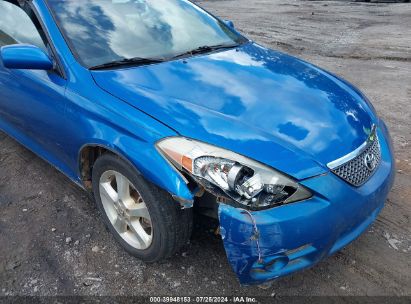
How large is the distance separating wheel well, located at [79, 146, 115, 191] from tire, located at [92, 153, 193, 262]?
108 millimetres

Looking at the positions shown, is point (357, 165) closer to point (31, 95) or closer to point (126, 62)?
point (126, 62)

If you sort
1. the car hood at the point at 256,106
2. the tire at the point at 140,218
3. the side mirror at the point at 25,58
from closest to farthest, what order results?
the car hood at the point at 256,106 → the tire at the point at 140,218 → the side mirror at the point at 25,58

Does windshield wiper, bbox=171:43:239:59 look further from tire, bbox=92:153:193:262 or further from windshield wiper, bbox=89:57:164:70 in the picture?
tire, bbox=92:153:193:262

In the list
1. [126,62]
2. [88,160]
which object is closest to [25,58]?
[126,62]

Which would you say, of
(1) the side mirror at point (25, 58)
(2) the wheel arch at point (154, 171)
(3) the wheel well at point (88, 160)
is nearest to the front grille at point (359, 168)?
(2) the wheel arch at point (154, 171)

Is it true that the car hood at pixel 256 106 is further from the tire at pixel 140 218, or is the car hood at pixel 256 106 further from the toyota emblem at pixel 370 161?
the tire at pixel 140 218

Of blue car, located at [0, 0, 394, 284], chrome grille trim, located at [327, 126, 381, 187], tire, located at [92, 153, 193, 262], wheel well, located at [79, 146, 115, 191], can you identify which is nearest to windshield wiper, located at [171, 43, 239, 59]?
blue car, located at [0, 0, 394, 284]

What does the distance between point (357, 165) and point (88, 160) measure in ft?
5.53

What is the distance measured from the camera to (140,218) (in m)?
2.44

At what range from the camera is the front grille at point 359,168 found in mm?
2039

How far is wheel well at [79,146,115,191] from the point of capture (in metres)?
2.51

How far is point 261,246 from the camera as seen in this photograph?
1.85 m

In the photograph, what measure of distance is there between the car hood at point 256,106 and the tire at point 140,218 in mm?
375

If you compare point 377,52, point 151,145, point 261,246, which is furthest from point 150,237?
point 377,52
